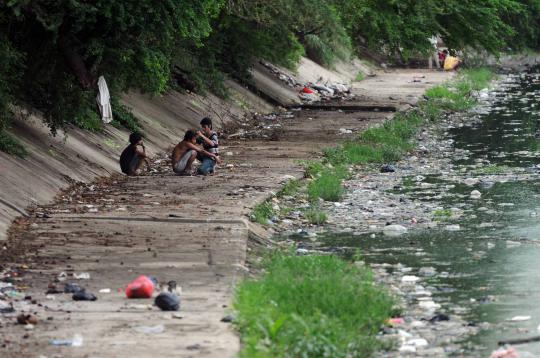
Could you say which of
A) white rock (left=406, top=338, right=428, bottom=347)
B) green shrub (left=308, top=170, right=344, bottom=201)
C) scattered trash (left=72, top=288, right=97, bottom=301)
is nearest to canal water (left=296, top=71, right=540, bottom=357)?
white rock (left=406, top=338, right=428, bottom=347)

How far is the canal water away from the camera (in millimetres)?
9812

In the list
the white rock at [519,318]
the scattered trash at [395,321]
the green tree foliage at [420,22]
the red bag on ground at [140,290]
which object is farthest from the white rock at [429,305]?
the green tree foliage at [420,22]

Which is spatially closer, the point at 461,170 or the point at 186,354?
the point at 186,354

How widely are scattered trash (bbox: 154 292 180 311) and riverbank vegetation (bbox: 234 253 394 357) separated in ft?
1.48

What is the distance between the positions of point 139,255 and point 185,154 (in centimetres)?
626

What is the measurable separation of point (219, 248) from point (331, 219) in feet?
11.5

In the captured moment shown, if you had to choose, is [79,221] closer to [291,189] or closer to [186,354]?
[291,189]

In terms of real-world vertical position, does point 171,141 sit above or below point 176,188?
above

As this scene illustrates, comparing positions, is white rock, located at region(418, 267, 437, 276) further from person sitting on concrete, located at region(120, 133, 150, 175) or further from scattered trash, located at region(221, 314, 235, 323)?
person sitting on concrete, located at region(120, 133, 150, 175)

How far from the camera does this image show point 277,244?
13.0 metres

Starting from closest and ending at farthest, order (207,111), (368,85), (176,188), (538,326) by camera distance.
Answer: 1. (538,326)
2. (176,188)
3. (207,111)
4. (368,85)

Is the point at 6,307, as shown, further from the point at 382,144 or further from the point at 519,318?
the point at 382,144

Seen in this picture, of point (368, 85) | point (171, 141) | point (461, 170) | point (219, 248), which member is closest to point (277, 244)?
point (219, 248)

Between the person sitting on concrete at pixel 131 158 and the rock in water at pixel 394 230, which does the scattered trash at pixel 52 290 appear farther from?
the person sitting on concrete at pixel 131 158
